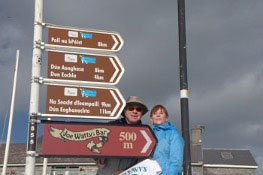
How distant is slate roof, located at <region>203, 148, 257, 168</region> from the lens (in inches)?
1232

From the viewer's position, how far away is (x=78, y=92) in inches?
167

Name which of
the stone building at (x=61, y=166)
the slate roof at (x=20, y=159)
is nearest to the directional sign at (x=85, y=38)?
the stone building at (x=61, y=166)

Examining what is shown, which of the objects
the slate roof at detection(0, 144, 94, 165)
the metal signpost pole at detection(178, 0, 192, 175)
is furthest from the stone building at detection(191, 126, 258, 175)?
the metal signpost pole at detection(178, 0, 192, 175)

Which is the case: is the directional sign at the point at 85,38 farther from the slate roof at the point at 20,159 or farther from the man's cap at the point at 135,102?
the slate roof at the point at 20,159

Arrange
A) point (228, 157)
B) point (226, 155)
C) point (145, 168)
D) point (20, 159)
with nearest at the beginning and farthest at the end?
point (145, 168), point (20, 159), point (228, 157), point (226, 155)

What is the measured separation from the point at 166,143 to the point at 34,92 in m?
1.81

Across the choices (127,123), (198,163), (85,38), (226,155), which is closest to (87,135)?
(127,123)

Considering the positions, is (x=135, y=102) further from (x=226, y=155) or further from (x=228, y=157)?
(x=226, y=155)

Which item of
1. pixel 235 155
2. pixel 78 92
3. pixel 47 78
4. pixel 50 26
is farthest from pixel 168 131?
pixel 235 155

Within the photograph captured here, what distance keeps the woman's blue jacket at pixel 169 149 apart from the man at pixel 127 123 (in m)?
0.30

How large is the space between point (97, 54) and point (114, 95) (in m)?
0.64

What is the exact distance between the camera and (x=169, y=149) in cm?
395

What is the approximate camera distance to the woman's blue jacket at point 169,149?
3.75m

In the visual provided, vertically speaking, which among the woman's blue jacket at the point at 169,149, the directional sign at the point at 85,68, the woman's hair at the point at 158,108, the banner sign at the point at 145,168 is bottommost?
the banner sign at the point at 145,168
